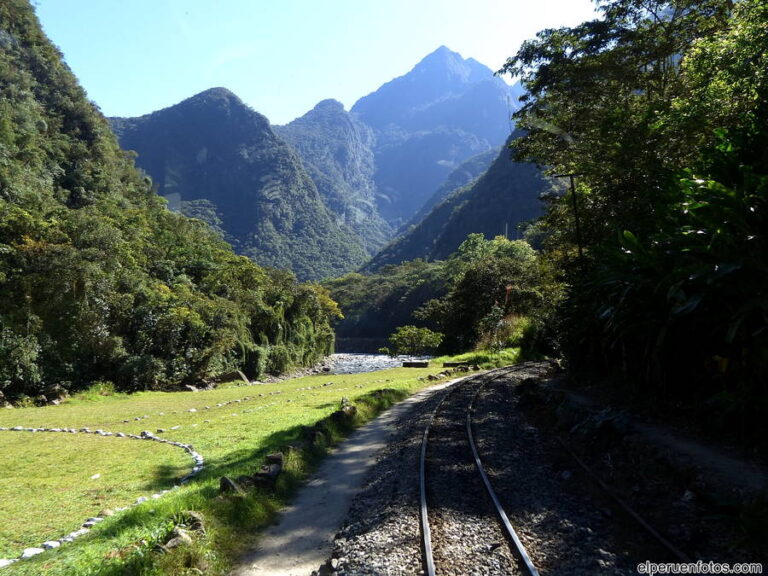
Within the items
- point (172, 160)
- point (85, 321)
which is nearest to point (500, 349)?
point (85, 321)

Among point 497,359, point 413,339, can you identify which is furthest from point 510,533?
point 413,339

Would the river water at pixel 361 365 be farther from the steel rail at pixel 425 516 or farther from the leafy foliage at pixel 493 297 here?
the steel rail at pixel 425 516

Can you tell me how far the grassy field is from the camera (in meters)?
5.19

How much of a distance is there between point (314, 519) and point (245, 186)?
181m

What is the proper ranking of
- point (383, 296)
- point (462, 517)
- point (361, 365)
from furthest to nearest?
→ point (383, 296)
point (361, 365)
point (462, 517)

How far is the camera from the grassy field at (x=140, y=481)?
5.19m

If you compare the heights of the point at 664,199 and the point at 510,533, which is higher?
the point at 664,199

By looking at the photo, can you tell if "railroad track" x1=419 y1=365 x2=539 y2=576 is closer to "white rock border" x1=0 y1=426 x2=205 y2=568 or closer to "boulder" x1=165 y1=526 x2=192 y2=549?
"boulder" x1=165 y1=526 x2=192 y2=549

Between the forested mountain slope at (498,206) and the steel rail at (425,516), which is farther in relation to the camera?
the forested mountain slope at (498,206)

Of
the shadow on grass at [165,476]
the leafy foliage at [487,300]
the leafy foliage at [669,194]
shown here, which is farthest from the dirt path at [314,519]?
the leafy foliage at [487,300]

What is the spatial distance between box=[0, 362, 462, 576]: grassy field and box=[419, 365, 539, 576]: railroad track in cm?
226

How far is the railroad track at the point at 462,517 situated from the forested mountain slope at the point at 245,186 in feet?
467

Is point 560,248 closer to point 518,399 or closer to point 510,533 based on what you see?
point 518,399

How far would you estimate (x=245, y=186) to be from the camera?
6909 inches
